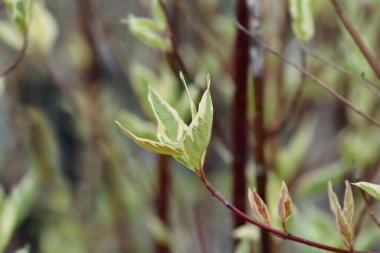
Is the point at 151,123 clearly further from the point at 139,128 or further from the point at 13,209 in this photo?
the point at 13,209

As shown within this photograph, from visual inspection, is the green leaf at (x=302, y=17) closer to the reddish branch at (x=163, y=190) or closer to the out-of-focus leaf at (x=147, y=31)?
the out-of-focus leaf at (x=147, y=31)

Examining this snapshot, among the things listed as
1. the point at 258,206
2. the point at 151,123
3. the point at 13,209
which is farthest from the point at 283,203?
the point at 151,123

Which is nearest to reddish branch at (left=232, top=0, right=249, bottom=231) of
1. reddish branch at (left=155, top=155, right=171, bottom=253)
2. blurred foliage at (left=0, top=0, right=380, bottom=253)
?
blurred foliage at (left=0, top=0, right=380, bottom=253)

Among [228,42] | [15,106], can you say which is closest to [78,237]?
[15,106]

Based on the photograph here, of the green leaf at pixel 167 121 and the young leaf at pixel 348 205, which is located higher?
the green leaf at pixel 167 121

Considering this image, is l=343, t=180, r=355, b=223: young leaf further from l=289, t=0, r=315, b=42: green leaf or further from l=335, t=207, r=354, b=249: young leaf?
l=289, t=0, r=315, b=42: green leaf

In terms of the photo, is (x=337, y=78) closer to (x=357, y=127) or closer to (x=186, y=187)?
(x=357, y=127)

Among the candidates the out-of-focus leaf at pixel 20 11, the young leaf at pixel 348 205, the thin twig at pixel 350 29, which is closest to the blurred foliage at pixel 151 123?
the out-of-focus leaf at pixel 20 11
